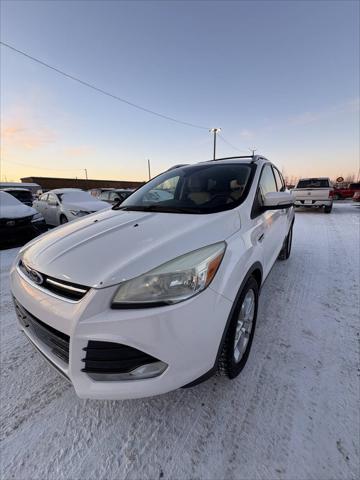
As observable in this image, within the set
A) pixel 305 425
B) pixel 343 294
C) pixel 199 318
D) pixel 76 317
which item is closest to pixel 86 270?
pixel 76 317

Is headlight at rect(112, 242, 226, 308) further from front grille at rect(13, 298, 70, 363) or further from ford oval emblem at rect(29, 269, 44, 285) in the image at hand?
ford oval emblem at rect(29, 269, 44, 285)

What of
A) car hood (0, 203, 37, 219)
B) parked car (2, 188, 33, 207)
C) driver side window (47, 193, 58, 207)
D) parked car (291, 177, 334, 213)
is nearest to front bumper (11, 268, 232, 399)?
car hood (0, 203, 37, 219)

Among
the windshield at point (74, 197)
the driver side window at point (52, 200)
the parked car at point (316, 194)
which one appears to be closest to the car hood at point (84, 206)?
the windshield at point (74, 197)

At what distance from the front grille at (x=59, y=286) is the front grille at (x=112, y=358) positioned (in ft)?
0.86

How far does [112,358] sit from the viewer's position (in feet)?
4.00

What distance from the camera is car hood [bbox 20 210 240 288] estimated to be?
1.30m

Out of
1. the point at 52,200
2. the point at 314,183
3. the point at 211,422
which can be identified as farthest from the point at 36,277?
the point at 314,183

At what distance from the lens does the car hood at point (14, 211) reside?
18.3ft

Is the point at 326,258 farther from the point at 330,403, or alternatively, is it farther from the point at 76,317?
the point at 76,317

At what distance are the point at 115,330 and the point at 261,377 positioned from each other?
1.29m

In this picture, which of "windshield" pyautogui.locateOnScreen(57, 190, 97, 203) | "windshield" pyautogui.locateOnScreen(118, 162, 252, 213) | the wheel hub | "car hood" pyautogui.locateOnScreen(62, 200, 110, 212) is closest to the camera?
the wheel hub

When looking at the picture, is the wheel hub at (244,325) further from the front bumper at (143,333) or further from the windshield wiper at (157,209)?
the windshield wiper at (157,209)

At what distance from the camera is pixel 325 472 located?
48.5 inches

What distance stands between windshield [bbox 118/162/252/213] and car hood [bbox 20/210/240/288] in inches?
9.7
